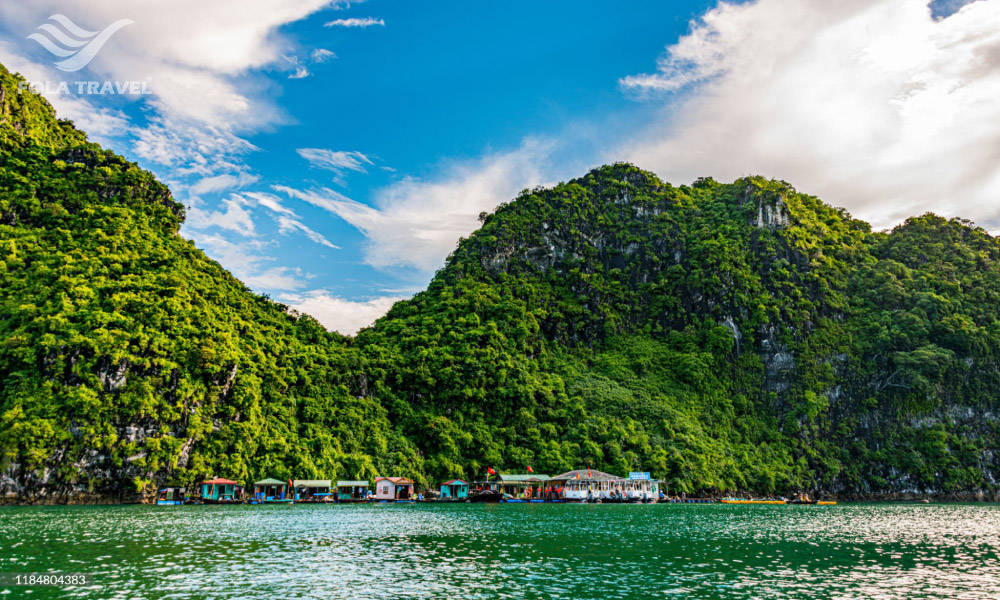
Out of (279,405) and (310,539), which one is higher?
(279,405)

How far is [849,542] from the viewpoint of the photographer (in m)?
33.2

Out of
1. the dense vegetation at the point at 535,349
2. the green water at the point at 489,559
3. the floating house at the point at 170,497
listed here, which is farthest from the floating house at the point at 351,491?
the green water at the point at 489,559

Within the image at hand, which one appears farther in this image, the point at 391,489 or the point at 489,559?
the point at 391,489

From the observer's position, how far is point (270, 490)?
72.9 meters

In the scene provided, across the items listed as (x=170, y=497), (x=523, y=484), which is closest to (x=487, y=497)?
(x=523, y=484)

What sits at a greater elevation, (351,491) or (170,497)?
Result: (170,497)

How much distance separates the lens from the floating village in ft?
235

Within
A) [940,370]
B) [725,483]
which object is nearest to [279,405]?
[725,483]

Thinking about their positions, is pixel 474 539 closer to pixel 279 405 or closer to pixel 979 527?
pixel 979 527

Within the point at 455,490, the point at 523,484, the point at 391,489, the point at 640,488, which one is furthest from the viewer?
the point at 640,488

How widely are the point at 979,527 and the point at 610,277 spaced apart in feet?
301

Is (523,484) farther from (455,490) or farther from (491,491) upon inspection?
(455,490)

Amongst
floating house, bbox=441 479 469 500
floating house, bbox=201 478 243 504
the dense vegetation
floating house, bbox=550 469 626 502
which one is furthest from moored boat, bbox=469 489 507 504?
floating house, bbox=201 478 243 504

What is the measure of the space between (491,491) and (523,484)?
471 cm
